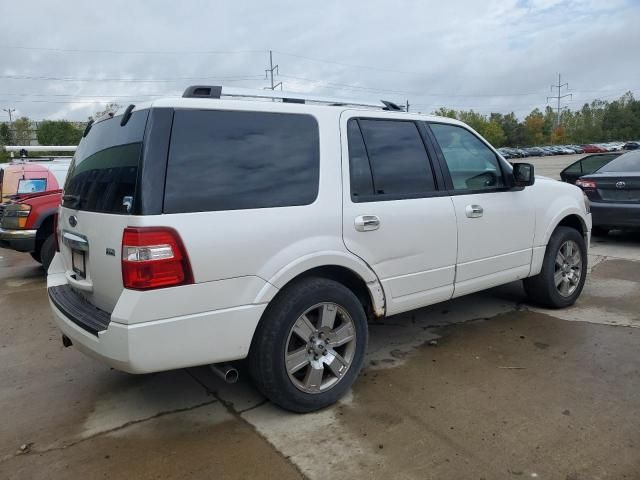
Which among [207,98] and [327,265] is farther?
[327,265]

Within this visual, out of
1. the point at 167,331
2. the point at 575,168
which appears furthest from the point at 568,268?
the point at 575,168

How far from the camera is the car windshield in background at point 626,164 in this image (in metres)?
8.39

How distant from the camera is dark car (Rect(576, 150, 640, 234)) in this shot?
788 cm

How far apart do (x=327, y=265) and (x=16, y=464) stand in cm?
202

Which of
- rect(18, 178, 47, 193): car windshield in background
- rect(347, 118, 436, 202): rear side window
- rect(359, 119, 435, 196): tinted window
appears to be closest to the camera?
rect(347, 118, 436, 202): rear side window

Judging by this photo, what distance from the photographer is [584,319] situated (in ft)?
16.1

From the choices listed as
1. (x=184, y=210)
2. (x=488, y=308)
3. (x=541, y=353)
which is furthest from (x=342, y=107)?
(x=488, y=308)

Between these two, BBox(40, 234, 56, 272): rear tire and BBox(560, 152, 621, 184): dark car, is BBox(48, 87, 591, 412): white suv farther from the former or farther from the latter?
BBox(560, 152, 621, 184): dark car

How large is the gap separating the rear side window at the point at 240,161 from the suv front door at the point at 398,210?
0.33 meters

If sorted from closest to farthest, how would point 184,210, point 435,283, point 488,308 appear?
point 184,210, point 435,283, point 488,308

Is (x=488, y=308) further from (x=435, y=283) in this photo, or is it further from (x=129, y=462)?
(x=129, y=462)

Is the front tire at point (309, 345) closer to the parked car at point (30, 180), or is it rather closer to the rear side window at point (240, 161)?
the rear side window at point (240, 161)

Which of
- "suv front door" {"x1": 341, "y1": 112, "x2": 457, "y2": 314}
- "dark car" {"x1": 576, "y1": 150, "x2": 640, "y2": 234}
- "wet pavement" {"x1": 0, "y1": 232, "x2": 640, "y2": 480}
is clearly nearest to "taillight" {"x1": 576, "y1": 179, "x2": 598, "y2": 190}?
"dark car" {"x1": 576, "y1": 150, "x2": 640, "y2": 234}

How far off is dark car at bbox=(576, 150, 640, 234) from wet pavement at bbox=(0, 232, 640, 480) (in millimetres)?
3741
